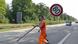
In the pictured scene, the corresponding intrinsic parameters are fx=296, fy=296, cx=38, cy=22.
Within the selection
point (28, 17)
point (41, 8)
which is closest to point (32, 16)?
point (28, 17)

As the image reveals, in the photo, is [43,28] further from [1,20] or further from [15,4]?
[15,4]

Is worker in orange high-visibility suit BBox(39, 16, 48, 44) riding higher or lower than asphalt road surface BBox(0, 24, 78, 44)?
higher

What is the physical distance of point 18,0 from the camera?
11869 cm

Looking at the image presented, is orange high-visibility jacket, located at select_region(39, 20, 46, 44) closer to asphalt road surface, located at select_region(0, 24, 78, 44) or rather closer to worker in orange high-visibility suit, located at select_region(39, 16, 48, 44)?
worker in orange high-visibility suit, located at select_region(39, 16, 48, 44)

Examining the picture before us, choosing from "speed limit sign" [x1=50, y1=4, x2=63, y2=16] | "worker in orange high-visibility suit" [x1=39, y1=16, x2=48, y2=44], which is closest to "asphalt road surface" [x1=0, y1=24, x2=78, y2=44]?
"worker in orange high-visibility suit" [x1=39, y1=16, x2=48, y2=44]

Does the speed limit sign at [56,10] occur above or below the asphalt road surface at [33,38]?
above

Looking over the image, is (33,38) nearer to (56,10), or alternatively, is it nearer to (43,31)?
(43,31)

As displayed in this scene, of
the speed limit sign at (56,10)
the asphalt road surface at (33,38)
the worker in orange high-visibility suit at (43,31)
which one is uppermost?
the speed limit sign at (56,10)

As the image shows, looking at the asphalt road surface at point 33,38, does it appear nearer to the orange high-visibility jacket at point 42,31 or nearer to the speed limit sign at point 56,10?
the orange high-visibility jacket at point 42,31

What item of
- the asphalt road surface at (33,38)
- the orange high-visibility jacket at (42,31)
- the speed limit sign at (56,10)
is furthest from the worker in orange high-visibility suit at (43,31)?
the asphalt road surface at (33,38)

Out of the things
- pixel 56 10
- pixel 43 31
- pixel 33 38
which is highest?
pixel 56 10

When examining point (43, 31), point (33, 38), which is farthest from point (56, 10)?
point (33, 38)

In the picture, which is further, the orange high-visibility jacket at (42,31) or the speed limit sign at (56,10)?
the orange high-visibility jacket at (42,31)

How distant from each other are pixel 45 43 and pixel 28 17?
10343cm
